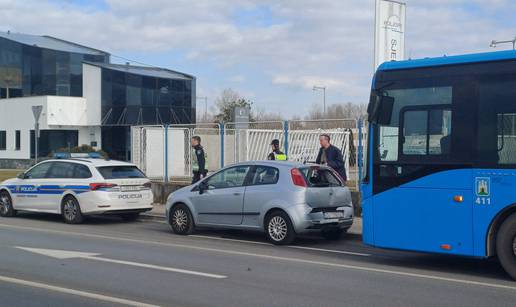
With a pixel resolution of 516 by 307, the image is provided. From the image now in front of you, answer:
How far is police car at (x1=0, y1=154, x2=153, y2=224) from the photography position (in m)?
16.1

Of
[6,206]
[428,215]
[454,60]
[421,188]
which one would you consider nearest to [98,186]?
[6,206]

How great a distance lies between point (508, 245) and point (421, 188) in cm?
145

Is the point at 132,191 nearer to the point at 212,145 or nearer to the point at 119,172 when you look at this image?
the point at 119,172

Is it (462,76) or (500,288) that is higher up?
(462,76)

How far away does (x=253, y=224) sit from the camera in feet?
42.6

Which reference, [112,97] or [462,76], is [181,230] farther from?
[112,97]

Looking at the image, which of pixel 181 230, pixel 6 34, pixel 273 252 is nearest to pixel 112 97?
pixel 6 34

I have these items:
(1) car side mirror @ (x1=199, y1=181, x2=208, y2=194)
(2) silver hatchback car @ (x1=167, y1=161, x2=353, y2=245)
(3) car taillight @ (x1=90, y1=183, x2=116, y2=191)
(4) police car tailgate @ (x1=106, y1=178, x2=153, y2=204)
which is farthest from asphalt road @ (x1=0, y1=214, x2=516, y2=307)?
(4) police car tailgate @ (x1=106, y1=178, x2=153, y2=204)

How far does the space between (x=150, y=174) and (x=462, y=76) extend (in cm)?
1486

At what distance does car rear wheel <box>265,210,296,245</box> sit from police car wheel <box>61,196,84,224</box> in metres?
5.81

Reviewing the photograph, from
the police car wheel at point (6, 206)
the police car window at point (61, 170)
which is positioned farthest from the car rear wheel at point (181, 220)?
the police car wheel at point (6, 206)

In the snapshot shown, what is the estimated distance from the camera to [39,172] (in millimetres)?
17547

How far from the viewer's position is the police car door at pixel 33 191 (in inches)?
677

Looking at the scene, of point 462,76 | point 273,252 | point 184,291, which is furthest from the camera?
point 273,252
